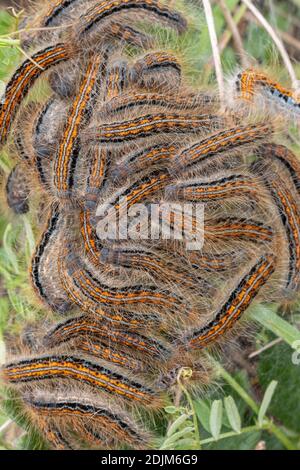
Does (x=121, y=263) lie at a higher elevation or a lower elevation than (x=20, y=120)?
lower

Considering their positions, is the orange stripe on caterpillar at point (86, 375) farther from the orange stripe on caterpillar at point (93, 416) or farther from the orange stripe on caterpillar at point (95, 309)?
the orange stripe on caterpillar at point (95, 309)

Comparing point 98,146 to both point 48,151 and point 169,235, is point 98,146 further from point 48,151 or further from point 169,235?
point 169,235

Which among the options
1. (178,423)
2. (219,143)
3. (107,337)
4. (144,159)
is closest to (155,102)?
(144,159)

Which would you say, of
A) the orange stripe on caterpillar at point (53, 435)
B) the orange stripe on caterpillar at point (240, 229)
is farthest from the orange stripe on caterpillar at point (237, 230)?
the orange stripe on caterpillar at point (53, 435)

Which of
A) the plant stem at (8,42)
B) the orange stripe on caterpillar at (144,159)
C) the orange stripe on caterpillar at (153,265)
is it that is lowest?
the orange stripe on caterpillar at (153,265)

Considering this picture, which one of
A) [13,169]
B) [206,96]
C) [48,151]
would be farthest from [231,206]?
[13,169]

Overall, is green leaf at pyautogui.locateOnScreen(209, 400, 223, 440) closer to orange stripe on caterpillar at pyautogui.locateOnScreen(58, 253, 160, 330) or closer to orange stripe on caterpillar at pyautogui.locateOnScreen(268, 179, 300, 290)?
orange stripe on caterpillar at pyautogui.locateOnScreen(58, 253, 160, 330)

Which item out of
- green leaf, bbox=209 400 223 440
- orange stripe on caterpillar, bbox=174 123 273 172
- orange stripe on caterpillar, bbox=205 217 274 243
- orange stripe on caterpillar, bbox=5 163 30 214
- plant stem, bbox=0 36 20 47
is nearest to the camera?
plant stem, bbox=0 36 20 47

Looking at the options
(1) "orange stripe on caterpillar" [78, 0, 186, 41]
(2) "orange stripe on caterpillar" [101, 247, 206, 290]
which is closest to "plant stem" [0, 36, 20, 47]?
(1) "orange stripe on caterpillar" [78, 0, 186, 41]
